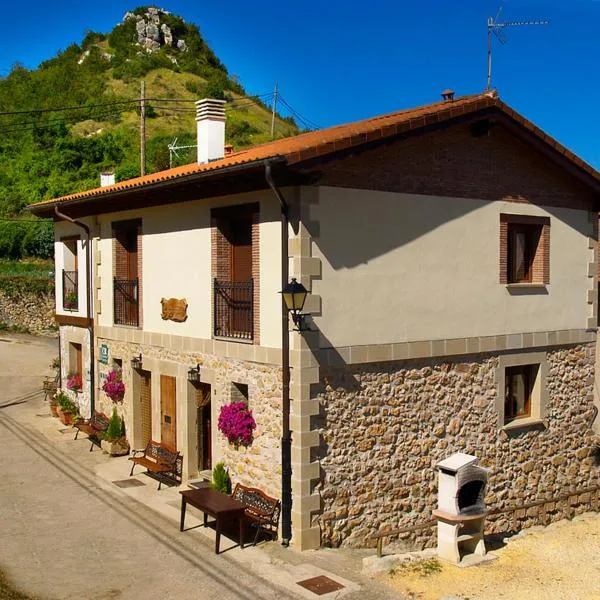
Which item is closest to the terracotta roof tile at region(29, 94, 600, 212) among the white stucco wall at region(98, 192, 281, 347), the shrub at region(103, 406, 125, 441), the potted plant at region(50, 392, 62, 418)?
the white stucco wall at region(98, 192, 281, 347)

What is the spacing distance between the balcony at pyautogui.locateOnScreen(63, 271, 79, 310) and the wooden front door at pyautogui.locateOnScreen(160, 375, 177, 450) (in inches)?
195

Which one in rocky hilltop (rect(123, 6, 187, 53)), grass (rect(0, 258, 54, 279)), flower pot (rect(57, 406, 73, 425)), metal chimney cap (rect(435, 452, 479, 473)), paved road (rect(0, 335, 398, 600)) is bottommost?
paved road (rect(0, 335, 398, 600))

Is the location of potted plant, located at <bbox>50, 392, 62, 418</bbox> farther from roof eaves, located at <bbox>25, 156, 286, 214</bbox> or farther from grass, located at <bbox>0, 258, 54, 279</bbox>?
grass, located at <bbox>0, 258, 54, 279</bbox>

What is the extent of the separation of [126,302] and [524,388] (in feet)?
26.8

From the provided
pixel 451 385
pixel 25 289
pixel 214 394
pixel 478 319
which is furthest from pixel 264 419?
pixel 25 289

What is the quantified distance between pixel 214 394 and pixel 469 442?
444 cm

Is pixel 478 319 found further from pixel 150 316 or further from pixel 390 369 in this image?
pixel 150 316

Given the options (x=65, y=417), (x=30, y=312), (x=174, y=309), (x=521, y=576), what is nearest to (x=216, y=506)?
(x=174, y=309)

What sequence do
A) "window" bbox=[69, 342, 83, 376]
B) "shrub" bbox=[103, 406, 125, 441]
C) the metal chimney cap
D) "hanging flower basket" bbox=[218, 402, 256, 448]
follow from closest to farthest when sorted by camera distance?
Result: the metal chimney cap → "hanging flower basket" bbox=[218, 402, 256, 448] → "shrub" bbox=[103, 406, 125, 441] → "window" bbox=[69, 342, 83, 376]

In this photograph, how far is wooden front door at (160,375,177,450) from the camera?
1370 cm

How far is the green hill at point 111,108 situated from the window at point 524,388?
2832cm

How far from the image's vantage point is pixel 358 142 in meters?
10.4

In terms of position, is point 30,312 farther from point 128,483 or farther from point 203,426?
point 203,426

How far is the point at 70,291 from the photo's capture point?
18344 mm
